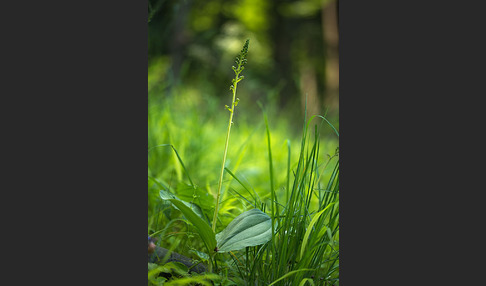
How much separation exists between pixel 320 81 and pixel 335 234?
90 cm

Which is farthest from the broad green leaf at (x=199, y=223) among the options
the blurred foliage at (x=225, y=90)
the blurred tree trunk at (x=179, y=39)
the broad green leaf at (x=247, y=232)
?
the blurred tree trunk at (x=179, y=39)

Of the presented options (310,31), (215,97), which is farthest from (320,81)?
(215,97)

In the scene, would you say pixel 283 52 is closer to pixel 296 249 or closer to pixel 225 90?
pixel 225 90

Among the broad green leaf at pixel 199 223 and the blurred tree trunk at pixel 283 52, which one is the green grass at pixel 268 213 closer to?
the broad green leaf at pixel 199 223

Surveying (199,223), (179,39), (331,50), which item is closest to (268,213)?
(199,223)

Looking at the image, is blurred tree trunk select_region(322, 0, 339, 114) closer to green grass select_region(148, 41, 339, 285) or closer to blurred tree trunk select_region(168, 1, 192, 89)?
green grass select_region(148, 41, 339, 285)

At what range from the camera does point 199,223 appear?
1009 millimetres

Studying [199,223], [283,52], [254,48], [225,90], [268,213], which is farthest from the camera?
[283,52]

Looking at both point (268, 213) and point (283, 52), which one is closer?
point (268, 213)

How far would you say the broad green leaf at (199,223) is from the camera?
38.9 inches

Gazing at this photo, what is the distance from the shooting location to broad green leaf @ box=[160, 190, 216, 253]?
0.99m

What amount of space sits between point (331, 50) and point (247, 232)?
896 millimetres

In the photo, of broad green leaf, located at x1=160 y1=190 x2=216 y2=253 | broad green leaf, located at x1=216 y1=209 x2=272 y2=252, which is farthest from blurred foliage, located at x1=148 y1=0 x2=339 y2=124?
broad green leaf, located at x1=160 y1=190 x2=216 y2=253

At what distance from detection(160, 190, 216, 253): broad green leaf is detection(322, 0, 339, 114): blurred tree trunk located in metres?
0.51
